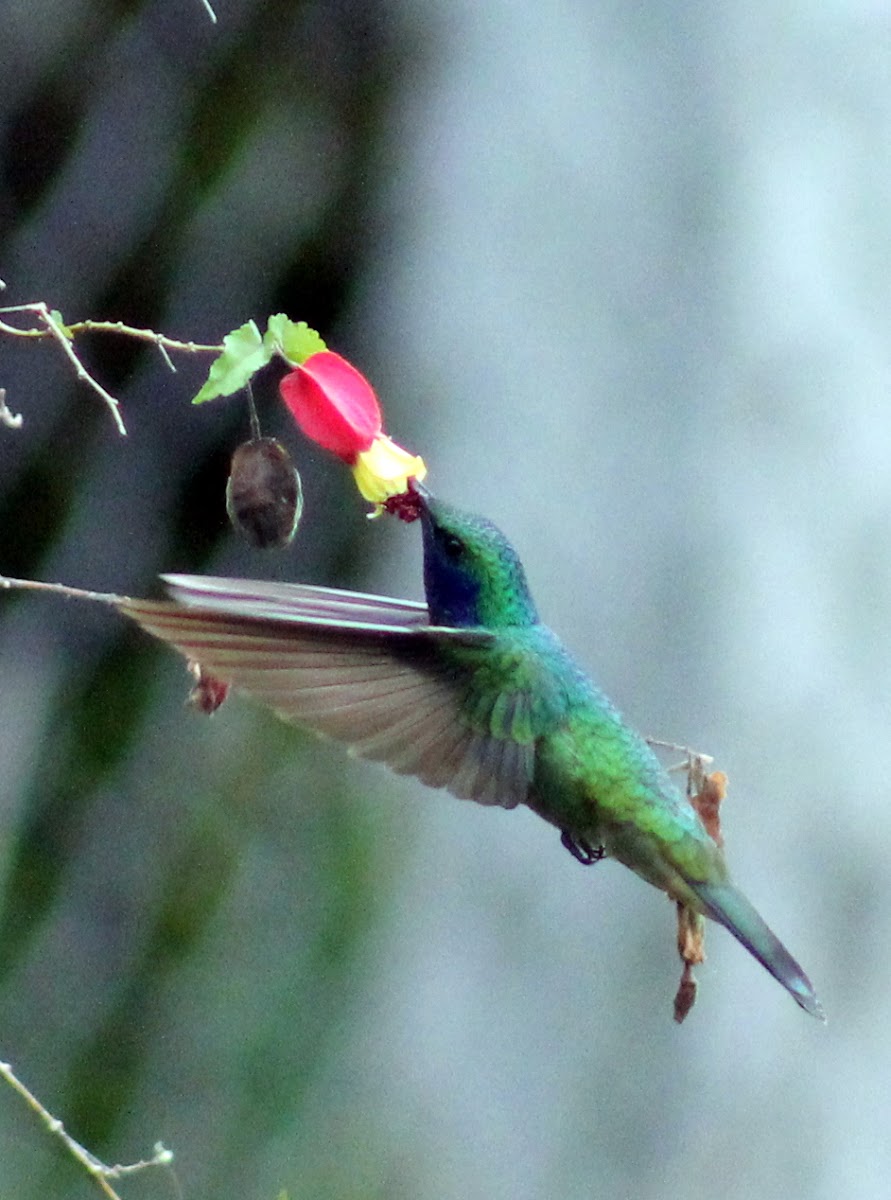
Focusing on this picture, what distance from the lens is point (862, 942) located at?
2.03 metres

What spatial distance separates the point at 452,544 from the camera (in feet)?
3.07

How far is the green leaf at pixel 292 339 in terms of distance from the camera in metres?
1.06

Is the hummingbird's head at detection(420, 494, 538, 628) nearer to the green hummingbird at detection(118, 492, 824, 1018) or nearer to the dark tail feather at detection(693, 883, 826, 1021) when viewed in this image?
the green hummingbird at detection(118, 492, 824, 1018)

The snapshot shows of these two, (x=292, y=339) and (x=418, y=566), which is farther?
(x=418, y=566)

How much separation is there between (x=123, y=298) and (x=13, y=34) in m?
0.27

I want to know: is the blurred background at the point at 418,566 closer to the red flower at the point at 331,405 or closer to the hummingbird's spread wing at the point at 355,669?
the red flower at the point at 331,405

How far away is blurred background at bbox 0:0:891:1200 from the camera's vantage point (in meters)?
1.56

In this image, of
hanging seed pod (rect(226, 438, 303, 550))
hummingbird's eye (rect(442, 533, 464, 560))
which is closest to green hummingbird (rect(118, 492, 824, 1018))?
hummingbird's eye (rect(442, 533, 464, 560))

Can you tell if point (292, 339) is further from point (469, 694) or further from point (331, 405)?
point (469, 694)

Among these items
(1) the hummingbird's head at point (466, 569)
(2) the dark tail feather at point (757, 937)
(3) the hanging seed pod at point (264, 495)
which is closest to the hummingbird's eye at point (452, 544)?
(1) the hummingbird's head at point (466, 569)

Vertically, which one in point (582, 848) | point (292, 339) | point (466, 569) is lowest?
point (582, 848)

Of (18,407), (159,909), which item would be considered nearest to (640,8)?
(18,407)

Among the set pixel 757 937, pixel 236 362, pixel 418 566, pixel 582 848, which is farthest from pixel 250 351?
pixel 418 566

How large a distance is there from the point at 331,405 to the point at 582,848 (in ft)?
1.21
